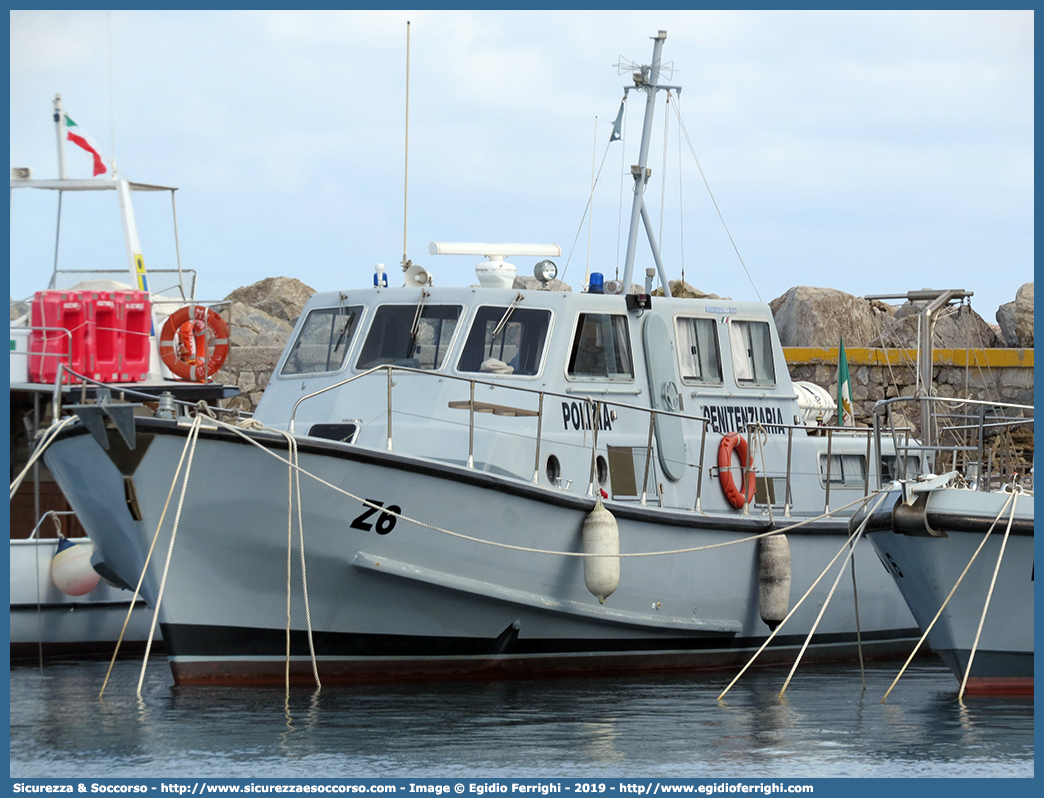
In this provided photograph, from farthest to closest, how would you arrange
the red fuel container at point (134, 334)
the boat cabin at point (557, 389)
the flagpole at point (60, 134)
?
the flagpole at point (60, 134)
the red fuel container at point (134, 334)
the boat cabin at point (557, 389)

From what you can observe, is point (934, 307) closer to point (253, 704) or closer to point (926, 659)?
point (926, 659)

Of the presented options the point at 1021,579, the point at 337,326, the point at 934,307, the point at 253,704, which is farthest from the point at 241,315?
the point at 1021,579

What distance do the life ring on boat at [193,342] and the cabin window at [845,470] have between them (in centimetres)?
554

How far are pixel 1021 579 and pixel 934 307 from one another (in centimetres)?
411

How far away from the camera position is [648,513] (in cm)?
933

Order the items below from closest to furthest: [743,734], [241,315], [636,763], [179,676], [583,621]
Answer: [636,763] < [743,734] < [179,676] < [583,621] < [241,315]

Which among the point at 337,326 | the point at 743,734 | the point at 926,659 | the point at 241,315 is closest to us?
the point at 743,734

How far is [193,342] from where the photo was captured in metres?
12.7

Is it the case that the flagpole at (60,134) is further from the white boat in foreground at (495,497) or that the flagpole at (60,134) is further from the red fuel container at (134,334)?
the white boat in foreground at (495,497)

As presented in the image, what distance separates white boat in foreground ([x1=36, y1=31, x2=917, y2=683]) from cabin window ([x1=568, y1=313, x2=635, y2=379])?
0.02 metres

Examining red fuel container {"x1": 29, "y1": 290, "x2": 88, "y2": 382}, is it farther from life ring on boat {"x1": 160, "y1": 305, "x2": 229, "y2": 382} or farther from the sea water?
the sea water

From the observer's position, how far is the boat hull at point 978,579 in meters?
8.33

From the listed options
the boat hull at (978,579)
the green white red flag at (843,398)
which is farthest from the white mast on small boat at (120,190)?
the boat hull at (978,579)

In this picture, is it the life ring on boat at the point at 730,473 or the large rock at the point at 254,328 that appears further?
the large rock at the point at 254,328
